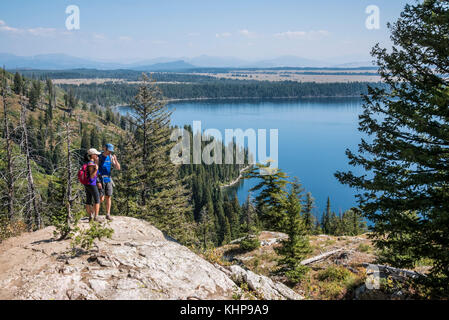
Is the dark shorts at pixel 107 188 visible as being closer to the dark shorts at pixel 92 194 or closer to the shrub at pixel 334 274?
the dark shorts at pixel 92 194

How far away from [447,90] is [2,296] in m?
11.8

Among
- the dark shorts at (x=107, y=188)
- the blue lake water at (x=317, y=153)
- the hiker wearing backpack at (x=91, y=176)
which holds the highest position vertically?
the hiker wearing backpack at (x=91, y=176)

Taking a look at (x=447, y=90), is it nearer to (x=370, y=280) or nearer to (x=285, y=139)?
(x=370, y=280)

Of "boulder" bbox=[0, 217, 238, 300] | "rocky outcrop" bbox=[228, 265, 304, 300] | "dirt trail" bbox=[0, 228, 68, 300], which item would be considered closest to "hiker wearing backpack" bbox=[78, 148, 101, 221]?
"boulder" bbox=[0, 217, 238, 300]

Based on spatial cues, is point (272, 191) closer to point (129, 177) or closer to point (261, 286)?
point (129, 177)

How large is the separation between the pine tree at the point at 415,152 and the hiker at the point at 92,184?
29.2 ft

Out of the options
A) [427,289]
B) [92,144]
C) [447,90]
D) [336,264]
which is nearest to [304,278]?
[336,264]

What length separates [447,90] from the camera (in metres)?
7.70

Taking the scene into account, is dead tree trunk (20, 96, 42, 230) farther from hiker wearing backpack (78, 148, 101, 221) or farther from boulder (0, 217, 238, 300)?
boulder (0, 217, 238, 300)

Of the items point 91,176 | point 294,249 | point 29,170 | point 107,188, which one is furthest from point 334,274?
point 29,170

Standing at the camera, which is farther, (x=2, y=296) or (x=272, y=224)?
(x=272, y=224)

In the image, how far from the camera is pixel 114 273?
310 inches

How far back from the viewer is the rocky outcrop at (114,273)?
7.09 meters

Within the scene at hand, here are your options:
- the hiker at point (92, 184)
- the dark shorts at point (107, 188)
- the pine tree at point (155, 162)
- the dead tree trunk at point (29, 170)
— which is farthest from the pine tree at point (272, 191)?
the dead tree trunk at point (29, 170)
